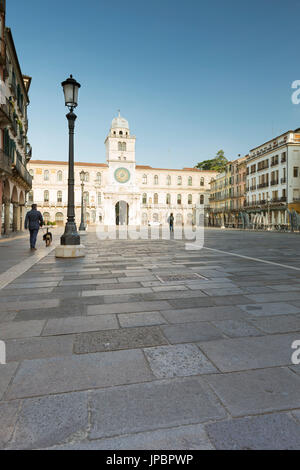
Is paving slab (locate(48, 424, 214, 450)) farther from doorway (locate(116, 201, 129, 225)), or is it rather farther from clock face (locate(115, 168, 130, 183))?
doorway (locate(116, 201, 129, 225))

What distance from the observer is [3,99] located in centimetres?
1723

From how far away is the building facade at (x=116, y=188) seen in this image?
6481cm

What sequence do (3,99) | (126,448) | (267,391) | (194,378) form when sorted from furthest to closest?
1. (3,99)
2. (194,378)
3. (267,391)
4. (126,448)

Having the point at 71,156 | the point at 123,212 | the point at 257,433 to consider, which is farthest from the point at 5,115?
the point at 123,212

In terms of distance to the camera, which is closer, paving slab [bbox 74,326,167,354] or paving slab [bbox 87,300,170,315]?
paving slab [bbox 74,326,167,354]

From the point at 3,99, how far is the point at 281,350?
1921 centimetres

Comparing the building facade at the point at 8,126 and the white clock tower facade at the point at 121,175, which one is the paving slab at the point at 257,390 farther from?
the white clock tower facade at the point at 121,175

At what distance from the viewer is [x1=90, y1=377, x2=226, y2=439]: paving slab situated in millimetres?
1624

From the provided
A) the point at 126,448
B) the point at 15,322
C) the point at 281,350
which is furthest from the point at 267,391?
the point at 15,322

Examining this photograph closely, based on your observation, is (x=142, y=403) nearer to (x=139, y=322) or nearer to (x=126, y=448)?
(x=126, y=448)

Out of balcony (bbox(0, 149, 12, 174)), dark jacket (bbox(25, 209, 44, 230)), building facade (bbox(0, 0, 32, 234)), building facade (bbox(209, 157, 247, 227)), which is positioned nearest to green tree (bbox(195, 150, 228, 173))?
building facade (bbox(209, 157, 247, 227))

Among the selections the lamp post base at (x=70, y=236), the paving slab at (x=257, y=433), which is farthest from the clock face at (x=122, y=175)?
the paving slab at (x=257, y=433)

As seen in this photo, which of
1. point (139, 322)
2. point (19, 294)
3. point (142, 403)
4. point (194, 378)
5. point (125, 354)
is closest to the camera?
point (142, 403)

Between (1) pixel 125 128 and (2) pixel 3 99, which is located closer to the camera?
(2) pixel 3 99
